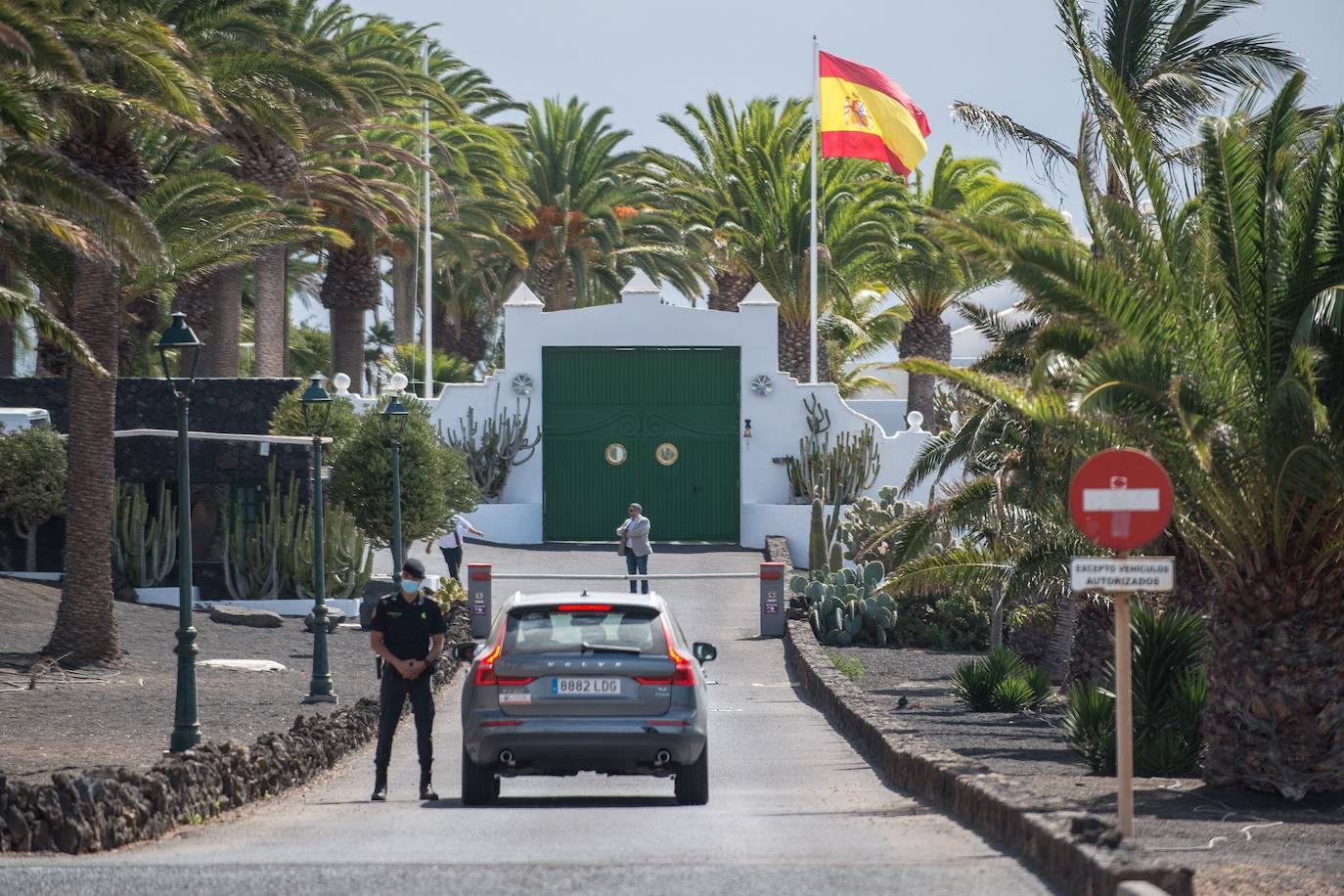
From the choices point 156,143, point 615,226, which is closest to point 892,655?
point 156,143

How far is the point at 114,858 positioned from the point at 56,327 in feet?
24.1

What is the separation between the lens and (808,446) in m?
39.2

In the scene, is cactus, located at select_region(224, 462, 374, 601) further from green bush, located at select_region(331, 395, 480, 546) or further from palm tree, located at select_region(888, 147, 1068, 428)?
palm tree, located at select_region(888, 147, 1068, 428)

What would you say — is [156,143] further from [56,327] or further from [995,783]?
[995,783]

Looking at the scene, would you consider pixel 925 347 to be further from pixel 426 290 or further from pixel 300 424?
pixel 300 424

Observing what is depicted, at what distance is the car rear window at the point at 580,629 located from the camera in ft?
38.3

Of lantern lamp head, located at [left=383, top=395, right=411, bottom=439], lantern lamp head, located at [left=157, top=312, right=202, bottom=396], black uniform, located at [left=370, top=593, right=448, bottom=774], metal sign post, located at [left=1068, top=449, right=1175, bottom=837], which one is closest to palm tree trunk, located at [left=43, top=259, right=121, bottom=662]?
lantern lamp head, located at [left=383, top=395, right=411, bottom=439]

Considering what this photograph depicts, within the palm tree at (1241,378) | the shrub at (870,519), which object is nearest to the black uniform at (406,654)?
the palm tree at (1241,378)

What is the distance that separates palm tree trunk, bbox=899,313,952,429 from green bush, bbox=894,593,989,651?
17.8 metres

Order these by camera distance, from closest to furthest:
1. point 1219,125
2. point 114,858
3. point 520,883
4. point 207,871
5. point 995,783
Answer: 1. point 520,883
2. point 207,871
3. point 114,858
4. point 995,783
5. point 1219,125

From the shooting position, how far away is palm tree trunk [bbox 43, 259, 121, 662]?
21.7 meters

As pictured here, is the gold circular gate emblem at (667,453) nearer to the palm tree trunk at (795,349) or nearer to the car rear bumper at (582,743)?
the palm tree trunk at (795,349)

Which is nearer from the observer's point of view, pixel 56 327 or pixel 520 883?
pixel 520 883

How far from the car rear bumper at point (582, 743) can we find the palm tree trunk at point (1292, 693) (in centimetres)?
447
